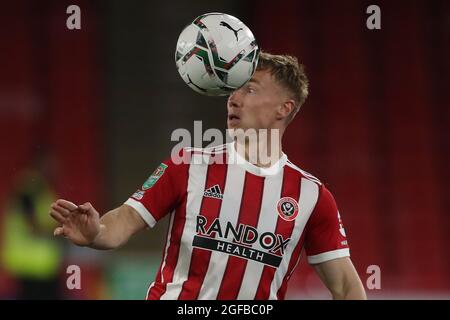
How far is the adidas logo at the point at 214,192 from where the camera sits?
3168mm

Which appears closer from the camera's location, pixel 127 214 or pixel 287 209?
pixel 127 214

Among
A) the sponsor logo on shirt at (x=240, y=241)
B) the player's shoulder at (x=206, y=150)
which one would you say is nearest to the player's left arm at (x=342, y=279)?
the sponsor logo on shirt at (x=240, y=241)

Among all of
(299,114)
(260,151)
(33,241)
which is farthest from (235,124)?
(299,114)

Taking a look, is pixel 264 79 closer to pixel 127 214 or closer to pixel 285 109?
pixel 285 109

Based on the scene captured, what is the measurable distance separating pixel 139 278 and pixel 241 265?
14.8ft

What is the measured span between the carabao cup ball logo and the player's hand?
2.58 feet

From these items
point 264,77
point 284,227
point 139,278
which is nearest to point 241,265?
point 284,227

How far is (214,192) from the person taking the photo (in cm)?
319

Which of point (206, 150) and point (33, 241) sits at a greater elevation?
point (206, 150)

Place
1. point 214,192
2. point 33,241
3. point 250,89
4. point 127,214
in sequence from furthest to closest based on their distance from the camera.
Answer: point 33,241
point 250,89
point 214,192
point 127,214

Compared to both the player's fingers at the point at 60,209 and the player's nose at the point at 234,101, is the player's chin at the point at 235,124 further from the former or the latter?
the player's fingers at the point at 60,209

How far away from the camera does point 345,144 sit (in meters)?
9.12

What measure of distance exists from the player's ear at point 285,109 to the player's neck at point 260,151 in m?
0.12

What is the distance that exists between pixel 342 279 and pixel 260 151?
0.64m
